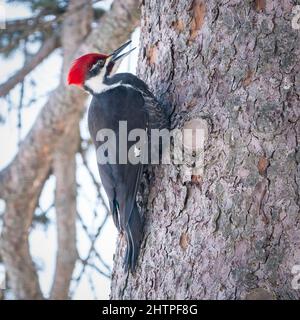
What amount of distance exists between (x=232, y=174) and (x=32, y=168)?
5.43ft

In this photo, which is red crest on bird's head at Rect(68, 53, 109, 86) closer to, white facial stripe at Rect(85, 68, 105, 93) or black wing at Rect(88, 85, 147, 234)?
white facial stripe at Rect(85, 68, 105, 93)

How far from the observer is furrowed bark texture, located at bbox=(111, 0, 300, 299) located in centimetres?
218

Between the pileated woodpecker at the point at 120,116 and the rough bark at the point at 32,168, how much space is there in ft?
2.05

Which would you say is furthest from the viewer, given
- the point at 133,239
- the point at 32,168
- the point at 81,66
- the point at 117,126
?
the point at 32,168

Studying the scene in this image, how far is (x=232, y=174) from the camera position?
228 cm

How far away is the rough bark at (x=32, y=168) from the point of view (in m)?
3.58

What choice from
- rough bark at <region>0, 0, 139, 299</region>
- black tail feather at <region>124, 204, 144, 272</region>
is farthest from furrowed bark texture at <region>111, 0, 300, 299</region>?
rough bark at <region>0, 0, 139, 299</region>

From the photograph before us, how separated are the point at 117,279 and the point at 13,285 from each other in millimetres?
1301

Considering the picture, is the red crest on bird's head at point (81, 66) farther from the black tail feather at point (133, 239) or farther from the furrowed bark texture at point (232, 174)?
the black tail feather at point (133, 239)

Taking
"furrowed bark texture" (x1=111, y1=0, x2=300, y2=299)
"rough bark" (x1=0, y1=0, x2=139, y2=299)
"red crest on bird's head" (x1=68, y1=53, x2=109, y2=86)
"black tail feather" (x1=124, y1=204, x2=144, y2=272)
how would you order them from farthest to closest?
"rough bark" (x1=0, y1=0, x2=139, y2=299), "red crest on bird's head" (x1=68, y1=53, x2=109, y2=86), "black tail feather" (x1=124, y1=204, x2=144, y2=272), "furrowed bark texture" (x1=111, y1=0, x2=300, y2=299)

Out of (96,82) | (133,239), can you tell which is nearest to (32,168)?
(96,82)

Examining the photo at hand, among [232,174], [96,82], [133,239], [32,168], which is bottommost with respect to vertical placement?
[133,239]

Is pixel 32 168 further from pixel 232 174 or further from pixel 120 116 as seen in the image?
pixel 232 174

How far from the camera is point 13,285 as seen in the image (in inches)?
146
